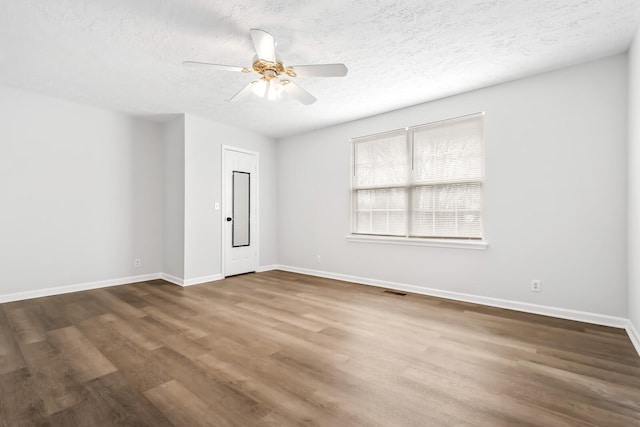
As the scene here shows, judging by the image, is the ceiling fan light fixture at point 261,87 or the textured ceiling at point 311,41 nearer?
the textured ceiling at point 311,41

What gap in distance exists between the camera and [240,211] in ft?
18.4

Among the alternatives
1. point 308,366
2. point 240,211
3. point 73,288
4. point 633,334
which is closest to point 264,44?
point 308,366

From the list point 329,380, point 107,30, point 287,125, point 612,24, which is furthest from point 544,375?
point 287,125

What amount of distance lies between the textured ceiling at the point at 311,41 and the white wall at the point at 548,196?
267 millimetres

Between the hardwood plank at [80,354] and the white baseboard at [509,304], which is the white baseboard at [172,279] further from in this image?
the white baseboard at [509,304]

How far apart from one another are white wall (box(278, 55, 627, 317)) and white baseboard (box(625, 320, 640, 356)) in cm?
18

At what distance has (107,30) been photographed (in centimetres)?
256

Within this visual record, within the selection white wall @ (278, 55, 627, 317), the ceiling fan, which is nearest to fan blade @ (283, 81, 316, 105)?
the ceiling fan

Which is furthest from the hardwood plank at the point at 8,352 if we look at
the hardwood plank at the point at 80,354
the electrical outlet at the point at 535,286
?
the electrical outlet at the point at 535,286

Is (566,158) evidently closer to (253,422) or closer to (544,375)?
(544,375)

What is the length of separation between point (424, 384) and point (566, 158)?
2.83 metres

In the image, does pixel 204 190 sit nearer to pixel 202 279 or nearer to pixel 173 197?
pixel 173 197

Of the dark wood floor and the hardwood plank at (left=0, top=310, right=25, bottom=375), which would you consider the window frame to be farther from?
the hardwood plank at (left=0, top=310, right=25, bottom=375)

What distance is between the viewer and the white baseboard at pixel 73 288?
382cm
